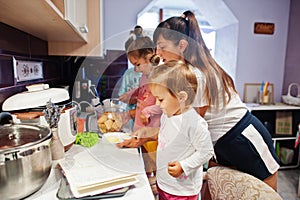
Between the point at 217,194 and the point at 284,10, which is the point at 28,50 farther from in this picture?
the point at 284,10

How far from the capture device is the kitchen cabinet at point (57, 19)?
0.51 metres

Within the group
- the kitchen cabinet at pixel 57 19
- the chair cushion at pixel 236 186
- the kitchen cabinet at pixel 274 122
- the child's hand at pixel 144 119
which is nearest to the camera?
the kitchen cabinet at pixel 57 19

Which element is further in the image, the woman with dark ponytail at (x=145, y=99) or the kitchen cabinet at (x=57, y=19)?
the woman with dark ponytail at (x=145, y=99)

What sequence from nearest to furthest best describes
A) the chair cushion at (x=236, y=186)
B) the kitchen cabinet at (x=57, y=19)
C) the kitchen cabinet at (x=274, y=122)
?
the kitchen cabinet at (x=57, y=19) → the chair cushion at (x=236, y=186) → the kitchen cabinet at (x=274, y=122)

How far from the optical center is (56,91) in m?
0.69

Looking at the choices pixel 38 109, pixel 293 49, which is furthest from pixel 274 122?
pixel 38 109

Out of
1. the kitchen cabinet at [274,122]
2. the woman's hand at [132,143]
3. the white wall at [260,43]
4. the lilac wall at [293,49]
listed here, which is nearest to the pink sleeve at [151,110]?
the woman's hand at [132,143]

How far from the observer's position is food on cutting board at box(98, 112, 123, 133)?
3.02ft

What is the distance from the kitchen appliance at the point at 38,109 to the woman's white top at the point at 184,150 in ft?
1.13

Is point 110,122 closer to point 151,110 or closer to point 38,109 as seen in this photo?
point 151,110

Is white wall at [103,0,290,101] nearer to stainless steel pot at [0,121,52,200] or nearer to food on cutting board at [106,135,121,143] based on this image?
food on cutting board at [106,135,121,143]

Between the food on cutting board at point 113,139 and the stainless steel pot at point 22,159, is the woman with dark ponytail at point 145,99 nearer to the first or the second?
the food on cutting board at point 113,139

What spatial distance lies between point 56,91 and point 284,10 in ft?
8.50

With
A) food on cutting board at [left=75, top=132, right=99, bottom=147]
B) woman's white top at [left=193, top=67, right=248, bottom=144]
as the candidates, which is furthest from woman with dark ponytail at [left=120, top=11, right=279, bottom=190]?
food on cutting board at [left=75, top=132, right=99, bottom=147]
